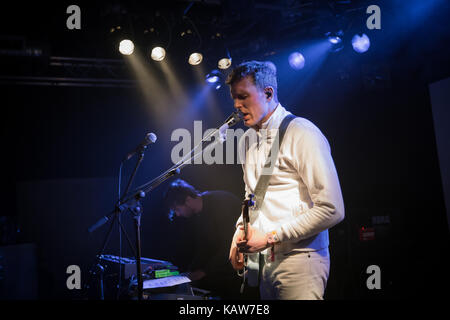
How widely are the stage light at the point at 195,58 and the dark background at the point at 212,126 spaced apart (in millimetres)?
93

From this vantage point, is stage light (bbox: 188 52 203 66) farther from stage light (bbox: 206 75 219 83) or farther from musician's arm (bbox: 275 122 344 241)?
musician's arm (bbox: 275 122 344 241)

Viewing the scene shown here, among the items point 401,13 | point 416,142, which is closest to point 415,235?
point 416,142

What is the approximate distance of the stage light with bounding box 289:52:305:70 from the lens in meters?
3.92

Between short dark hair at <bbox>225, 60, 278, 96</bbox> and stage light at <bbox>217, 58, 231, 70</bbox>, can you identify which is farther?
stage light at <bbox>217, 58, 231, 70</bbox>

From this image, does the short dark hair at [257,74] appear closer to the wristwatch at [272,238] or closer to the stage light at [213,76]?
the wristwatch at [272,238]

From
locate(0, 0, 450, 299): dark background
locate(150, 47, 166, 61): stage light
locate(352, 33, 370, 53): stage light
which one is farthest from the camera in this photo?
locate(0, 0, 450, 299): dark background

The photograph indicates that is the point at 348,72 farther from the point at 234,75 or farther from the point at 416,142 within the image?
the point at 234,75

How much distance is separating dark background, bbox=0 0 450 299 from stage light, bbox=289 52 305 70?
0.09 m

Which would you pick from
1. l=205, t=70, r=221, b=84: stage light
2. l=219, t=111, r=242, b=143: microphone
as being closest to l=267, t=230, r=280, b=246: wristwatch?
l=219, t=111, r=242, b=143: microphone

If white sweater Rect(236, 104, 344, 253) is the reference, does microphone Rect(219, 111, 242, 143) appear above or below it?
above

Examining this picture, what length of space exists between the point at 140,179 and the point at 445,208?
447 cm

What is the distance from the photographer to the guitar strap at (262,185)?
1.86 metres

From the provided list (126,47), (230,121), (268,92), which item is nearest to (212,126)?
(126,47)

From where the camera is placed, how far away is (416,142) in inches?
194
